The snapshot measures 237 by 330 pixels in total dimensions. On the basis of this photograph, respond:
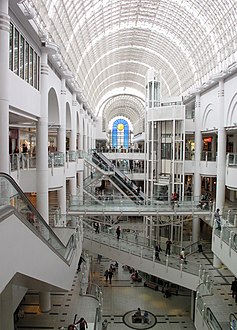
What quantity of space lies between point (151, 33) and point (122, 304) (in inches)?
1053

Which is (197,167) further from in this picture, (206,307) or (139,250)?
(206,307)

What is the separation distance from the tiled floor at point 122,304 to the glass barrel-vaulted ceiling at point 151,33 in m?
14.9

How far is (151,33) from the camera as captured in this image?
119ft

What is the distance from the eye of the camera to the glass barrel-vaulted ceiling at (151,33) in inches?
961

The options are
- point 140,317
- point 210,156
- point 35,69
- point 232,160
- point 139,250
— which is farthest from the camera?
point 210,156

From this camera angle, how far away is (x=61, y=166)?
20.6 meters

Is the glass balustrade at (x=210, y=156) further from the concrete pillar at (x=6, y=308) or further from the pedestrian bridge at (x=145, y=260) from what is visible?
the concrete pillar at (x=6, y=308)

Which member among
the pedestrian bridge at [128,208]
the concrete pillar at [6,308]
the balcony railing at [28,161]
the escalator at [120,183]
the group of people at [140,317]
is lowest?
the group of people at [140,317]

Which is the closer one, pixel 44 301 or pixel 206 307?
pixel 206 307

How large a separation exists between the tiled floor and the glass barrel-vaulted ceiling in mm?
14936

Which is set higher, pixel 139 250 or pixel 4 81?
pixel 4 81

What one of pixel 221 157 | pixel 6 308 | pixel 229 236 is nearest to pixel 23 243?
pixel 6 308

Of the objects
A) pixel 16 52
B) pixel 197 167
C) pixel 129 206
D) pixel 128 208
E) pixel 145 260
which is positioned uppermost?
pixel 16 52

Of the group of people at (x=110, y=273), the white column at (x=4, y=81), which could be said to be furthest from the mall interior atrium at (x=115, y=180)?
the group of people at (x=110, y=273)
